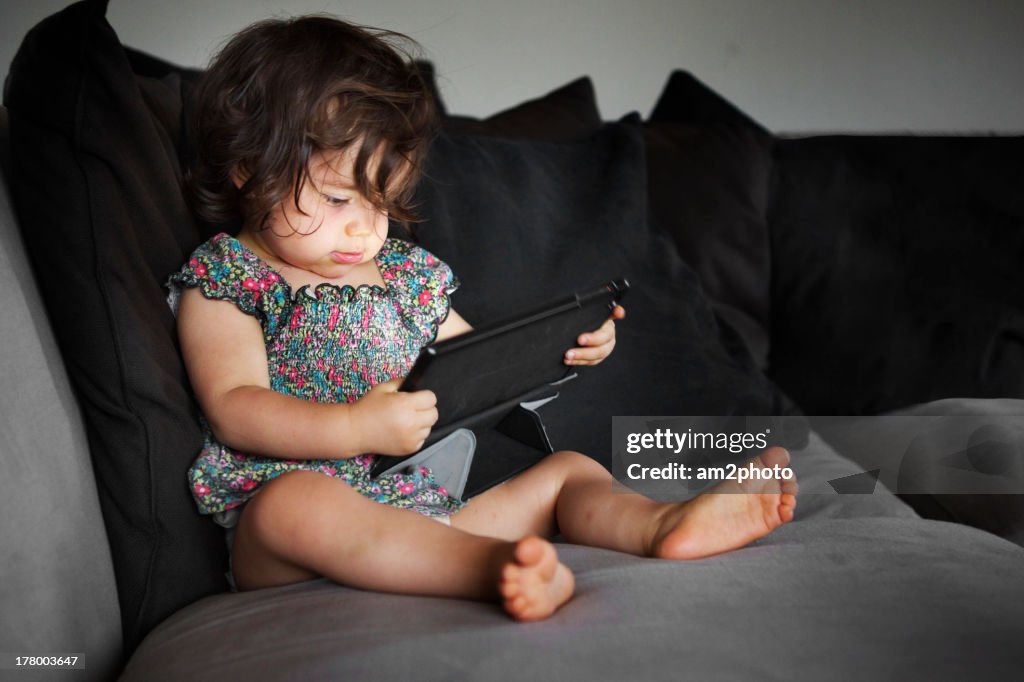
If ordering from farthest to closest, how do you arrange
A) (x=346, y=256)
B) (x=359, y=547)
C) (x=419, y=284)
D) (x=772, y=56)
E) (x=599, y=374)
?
(x=772, y=56), (x=599, y=374), (x=419, y=284), (x=346, y=256), (x=359, y=547)

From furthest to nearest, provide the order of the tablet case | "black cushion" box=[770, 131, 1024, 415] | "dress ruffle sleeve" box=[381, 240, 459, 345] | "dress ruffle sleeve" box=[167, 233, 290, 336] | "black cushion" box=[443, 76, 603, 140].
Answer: "black cushion" box=[443, 76, 603, 140]
"black cushion" box=[770, 131, 1024, 415]
"dress ruffle sleeve" box=[381, 240, 459, 345]
"dress ruffle sleeve" box=[167, 233, 290, 336]
the tablet case

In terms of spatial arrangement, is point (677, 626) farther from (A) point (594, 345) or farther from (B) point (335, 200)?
(B) point (335, 200)

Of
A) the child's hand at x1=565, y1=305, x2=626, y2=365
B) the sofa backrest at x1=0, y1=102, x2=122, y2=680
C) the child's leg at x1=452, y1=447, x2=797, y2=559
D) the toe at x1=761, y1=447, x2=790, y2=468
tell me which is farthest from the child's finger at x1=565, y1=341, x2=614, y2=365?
the sofa backrest at x1=0, y1=102, x2=122, y2=680

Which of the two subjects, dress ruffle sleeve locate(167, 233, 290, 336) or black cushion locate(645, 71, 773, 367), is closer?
dress ruffle sleeve locate(167, 233, 290, 336)

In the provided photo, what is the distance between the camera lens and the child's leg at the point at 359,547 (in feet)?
2.84

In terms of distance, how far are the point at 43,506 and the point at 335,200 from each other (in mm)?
456

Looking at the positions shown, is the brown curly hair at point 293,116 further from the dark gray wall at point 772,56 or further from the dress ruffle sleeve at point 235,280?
the dark gray wall at point 772,56

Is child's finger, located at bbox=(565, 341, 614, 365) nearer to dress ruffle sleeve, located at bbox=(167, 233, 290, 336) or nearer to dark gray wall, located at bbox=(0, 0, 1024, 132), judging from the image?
dress ruffle sleeve, located at bbox=(167, 233, 290, 336)

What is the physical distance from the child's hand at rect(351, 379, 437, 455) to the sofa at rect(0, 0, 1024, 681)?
15cm

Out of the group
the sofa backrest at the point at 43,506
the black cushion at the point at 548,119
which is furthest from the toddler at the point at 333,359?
the black cushion at the point at 548,119

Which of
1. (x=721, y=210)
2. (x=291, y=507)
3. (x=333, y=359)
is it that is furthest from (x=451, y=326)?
(x=721, y=210)

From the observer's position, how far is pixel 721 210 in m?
1.77

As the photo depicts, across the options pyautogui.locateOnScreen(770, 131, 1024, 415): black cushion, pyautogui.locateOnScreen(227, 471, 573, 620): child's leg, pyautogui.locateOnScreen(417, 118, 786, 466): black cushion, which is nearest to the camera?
pyautogui.locateOnScreen(227, 471, 573, 620): child's leg

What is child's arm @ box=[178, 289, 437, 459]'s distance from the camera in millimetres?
994
